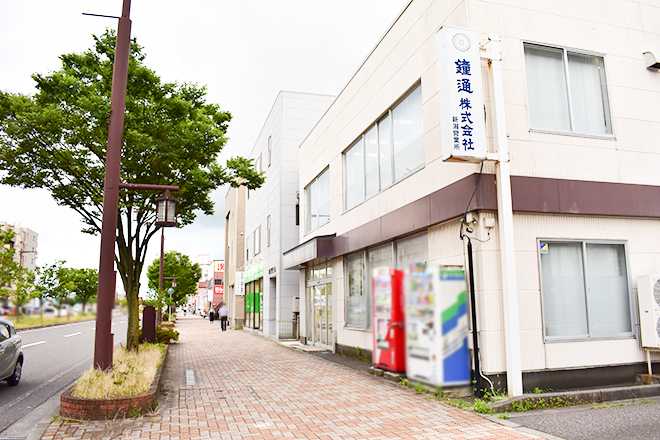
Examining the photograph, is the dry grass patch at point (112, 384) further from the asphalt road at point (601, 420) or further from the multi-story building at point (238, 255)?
the multi-story building at point (238, 255)

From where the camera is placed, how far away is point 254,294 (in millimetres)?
39469

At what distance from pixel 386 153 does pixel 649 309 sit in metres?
8.12

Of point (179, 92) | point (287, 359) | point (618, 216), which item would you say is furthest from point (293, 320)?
point (618, 216)

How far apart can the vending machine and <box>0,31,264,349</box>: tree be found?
47.4 feet

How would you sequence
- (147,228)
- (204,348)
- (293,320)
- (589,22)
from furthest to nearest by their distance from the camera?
(293,320) < (204,348) < (147,228) < (589,22)

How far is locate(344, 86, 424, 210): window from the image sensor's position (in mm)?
13219

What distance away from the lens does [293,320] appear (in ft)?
94.2

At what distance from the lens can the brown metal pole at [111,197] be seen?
10.2 meters

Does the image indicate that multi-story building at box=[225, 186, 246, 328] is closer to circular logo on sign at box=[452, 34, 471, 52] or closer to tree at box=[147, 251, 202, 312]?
tree at box=[147, 251, 202, 312]

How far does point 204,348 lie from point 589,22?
68.9 feet

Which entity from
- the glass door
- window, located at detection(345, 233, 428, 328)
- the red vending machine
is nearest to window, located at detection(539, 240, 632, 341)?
window, located at detection(345, 233, 428, 328)

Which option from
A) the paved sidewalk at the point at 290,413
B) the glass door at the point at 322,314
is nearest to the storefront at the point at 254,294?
the glass door at the point at 322,314

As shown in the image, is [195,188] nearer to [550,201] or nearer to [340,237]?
[340,237]

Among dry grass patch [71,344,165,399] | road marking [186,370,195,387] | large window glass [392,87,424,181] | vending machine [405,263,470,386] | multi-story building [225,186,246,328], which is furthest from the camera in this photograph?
multi-story building [225,186,246,328]
